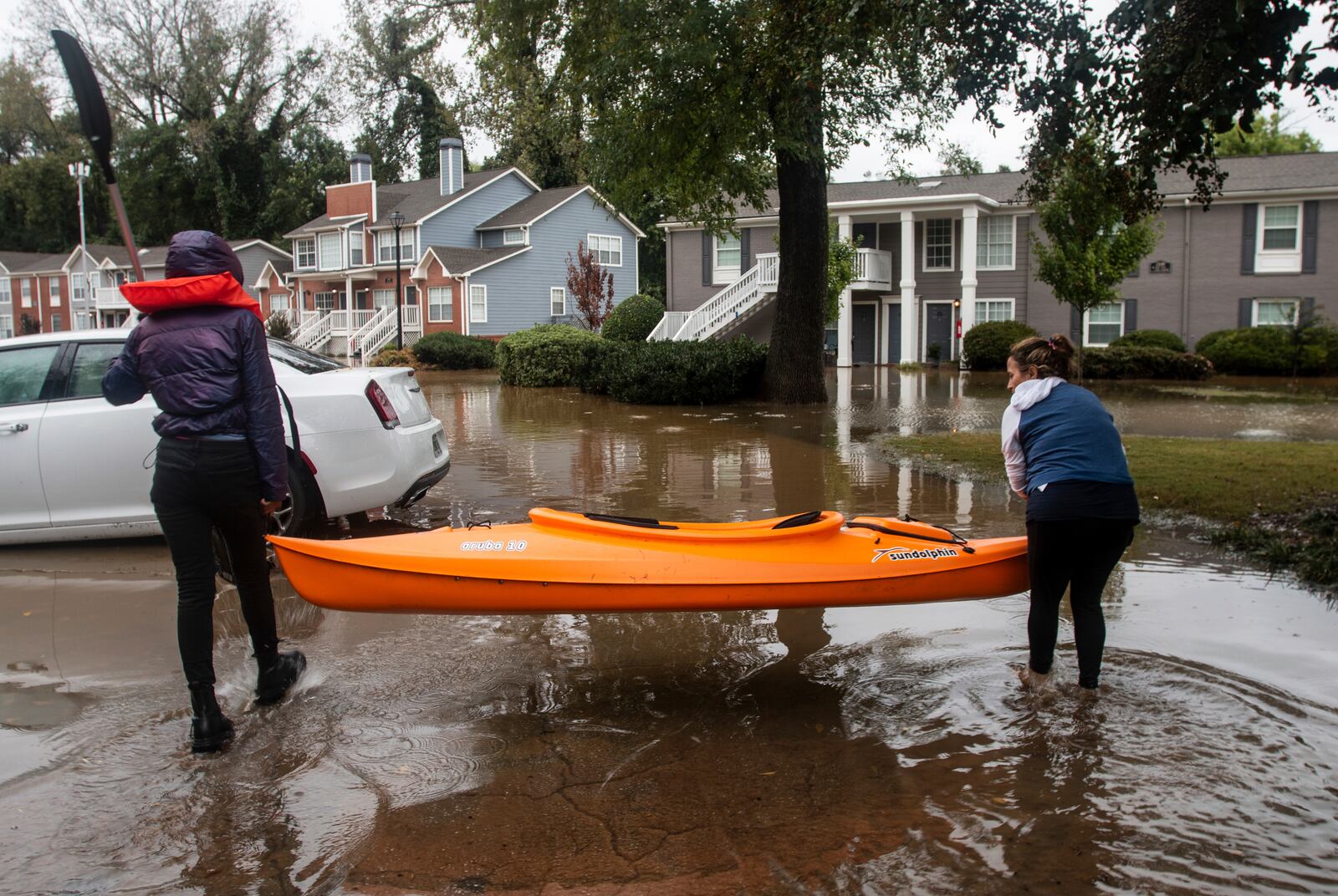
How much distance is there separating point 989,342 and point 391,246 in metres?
28.8

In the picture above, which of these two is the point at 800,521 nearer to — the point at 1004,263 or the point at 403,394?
the point at 403,394

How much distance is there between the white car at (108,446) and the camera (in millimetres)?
7496

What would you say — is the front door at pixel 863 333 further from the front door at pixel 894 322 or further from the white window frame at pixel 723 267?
the white window frame at pixel 723 267

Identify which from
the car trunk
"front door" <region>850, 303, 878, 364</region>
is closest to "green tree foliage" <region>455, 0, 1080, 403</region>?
the car trunk

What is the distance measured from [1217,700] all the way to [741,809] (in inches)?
97.2

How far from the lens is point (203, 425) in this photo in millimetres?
4367

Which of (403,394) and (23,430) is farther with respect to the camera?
(403,394)

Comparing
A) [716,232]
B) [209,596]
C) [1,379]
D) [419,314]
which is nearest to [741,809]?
[209,596]

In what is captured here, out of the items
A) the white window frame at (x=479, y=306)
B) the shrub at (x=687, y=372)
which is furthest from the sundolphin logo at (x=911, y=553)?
the white window frame at (x=479, y=306)

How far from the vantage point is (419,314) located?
4528 centimetres

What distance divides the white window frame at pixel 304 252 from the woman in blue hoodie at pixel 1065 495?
168 feet

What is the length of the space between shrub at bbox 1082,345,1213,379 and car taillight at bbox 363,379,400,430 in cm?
2351

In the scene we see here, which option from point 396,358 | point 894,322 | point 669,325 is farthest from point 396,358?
point 894,322

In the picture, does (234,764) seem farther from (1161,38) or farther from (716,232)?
(716,232)
